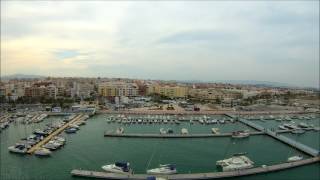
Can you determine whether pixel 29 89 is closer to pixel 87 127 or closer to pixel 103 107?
pixel 103 107

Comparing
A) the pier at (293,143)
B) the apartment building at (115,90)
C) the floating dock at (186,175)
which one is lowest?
the floating dock at (186,175)

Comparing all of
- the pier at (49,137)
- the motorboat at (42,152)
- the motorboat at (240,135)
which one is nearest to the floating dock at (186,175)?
the motorboat at (42,152)

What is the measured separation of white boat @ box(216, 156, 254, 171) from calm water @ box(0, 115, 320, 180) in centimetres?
26

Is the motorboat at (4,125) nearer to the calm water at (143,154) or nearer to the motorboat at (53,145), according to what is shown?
the calm water at (143,154)

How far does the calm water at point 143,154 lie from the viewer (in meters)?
10.4

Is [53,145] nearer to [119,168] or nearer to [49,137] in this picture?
[49,137]

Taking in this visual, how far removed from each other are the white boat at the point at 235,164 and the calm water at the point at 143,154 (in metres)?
0.26

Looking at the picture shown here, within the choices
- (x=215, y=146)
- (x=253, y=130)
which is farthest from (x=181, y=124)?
(x=215, y=146)

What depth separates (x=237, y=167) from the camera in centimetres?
1034

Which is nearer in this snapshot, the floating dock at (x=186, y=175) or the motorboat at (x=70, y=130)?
the floating dock at (x=186, y=175)

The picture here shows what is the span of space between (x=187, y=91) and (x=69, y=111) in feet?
46.4

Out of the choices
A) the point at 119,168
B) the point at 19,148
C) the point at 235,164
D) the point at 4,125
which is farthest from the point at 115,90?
the point at 235,164

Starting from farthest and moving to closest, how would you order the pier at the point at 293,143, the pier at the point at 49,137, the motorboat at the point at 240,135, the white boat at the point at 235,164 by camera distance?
the motorboat at the point at 240,135 → the pier at the point at 49,137 → the pier at the point at 293,143 → the white boat at the point at 235,164

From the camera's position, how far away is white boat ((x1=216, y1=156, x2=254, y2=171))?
1035cm
